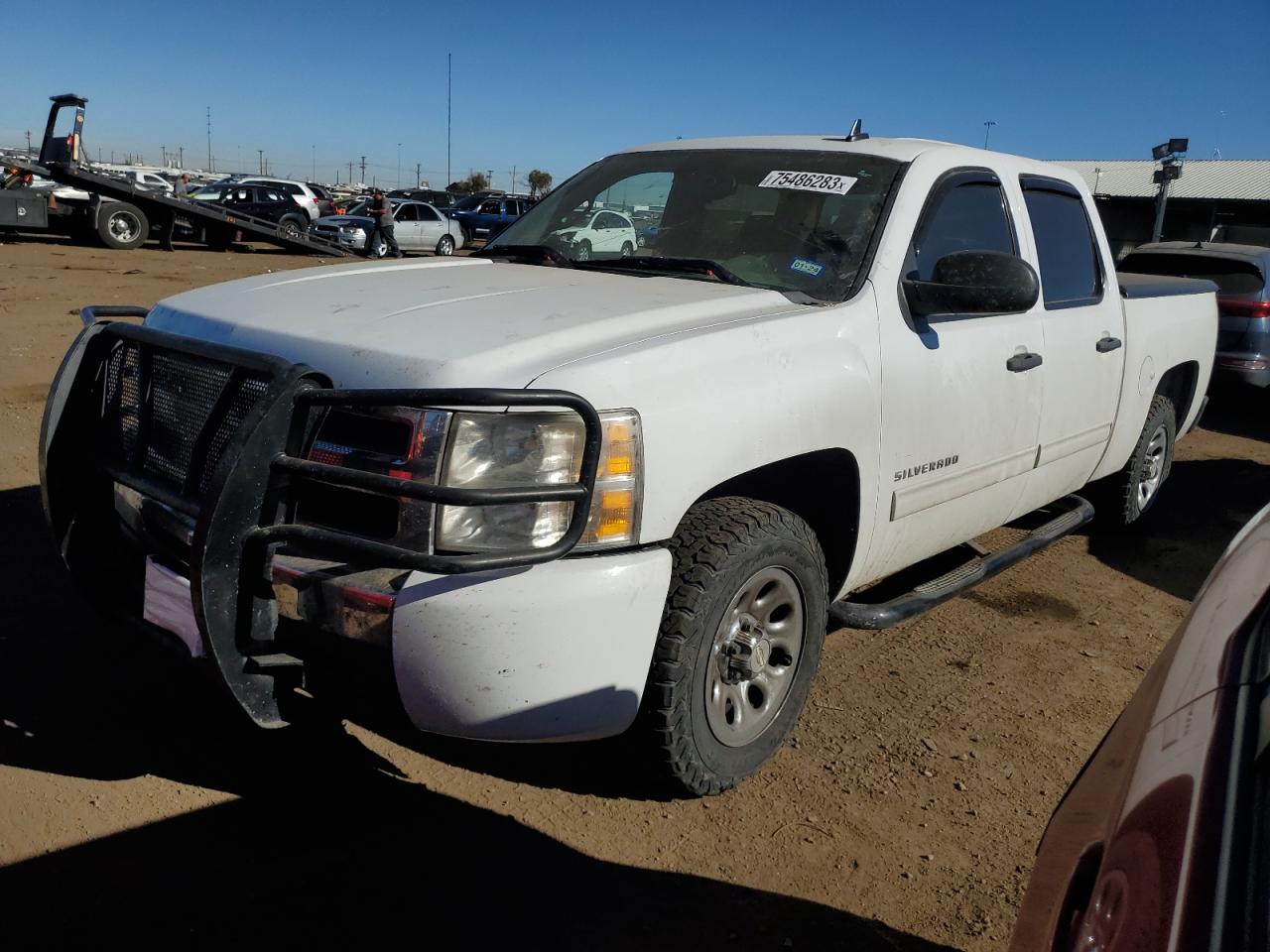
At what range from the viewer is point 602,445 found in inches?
96.4

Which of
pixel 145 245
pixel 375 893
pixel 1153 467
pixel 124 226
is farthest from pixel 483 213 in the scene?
pixel 375 893

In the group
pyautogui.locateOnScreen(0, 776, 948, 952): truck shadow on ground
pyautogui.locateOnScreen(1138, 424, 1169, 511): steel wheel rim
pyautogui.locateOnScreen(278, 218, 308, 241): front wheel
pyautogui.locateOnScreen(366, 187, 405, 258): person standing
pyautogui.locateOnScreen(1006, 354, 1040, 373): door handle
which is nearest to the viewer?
pyautogui.locateOnScreen(0, 776, 948, 952): truck shadow on ground

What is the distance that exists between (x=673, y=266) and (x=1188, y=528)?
14.1 feet

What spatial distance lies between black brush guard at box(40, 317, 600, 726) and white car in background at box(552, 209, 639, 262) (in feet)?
5.39

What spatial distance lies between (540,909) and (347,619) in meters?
0.87

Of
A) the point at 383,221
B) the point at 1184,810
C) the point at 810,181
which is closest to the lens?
the point at 1184,810

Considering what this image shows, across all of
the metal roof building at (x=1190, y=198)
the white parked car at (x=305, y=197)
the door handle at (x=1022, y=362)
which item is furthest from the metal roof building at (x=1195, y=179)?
the door handle at (x=1022, y=362)

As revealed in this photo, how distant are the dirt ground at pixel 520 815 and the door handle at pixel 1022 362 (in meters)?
1.16

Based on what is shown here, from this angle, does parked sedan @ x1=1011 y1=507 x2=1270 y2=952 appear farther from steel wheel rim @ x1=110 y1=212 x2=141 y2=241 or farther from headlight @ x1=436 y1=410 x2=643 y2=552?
steel wheel rim @ x1=110 y1=212 x2=141 y2=241

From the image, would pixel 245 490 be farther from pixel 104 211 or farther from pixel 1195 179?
pixel 1195 179

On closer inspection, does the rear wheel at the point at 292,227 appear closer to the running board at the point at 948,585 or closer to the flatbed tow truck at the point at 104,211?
the flatbed tow truck at the point at 104,211

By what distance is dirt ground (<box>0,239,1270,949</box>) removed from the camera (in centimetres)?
253

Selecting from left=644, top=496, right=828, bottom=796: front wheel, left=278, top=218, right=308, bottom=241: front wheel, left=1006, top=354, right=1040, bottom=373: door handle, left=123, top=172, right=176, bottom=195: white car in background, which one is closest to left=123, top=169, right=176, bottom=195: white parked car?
left=123, top=172, right=176, bottom=195: white car in background

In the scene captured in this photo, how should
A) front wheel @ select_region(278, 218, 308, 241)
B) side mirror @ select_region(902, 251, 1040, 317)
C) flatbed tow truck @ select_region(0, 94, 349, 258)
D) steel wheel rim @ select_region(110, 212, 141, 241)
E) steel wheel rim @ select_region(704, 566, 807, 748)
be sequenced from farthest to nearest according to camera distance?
front wheel @ select_region(278, 218, 308, 241), steel wheel rim @ select_region(110, 212, 141, 241), flatbed tow truck @ select_region(0, 94, 349, 258), side mirror @ select_region(902, 251, 1040, 317), steel wheel rim @ select_region(704, 566, 807, 748)
